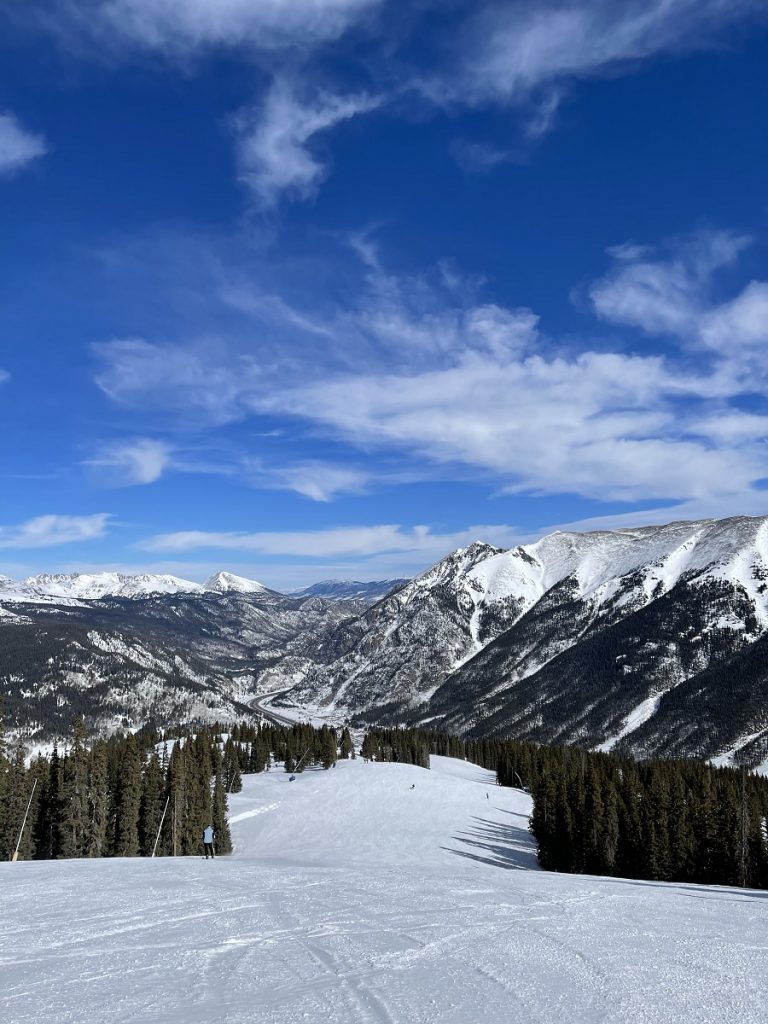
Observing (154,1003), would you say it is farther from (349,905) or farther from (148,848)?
(148,848)

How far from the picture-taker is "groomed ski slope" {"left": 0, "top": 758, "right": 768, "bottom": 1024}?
9.80 meters

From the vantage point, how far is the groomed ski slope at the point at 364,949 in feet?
32.2

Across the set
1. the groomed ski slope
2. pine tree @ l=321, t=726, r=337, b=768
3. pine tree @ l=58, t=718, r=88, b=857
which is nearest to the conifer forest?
pine tree @ l=58, t=718, r=88, b=857

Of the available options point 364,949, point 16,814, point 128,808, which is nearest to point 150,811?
point 128,808

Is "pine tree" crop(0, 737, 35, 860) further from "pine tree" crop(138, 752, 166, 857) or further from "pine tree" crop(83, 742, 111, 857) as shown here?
"pine tree" crop(138, 752, 166, 857)

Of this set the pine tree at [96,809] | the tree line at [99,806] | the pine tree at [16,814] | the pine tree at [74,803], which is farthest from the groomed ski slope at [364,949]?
the pine tree at [16,814]

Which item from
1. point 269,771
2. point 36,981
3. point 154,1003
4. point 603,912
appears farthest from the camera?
point 269,771

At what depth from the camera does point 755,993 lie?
35.1 ft

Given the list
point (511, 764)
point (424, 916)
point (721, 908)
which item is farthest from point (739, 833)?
point (511, 764)

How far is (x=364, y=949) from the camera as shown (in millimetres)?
13422

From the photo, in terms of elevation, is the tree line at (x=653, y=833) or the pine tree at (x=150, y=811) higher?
the pine tree at (x=150, y=811)

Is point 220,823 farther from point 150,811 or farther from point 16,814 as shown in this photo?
point 16,814

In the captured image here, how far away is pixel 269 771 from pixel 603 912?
14573 centimetres

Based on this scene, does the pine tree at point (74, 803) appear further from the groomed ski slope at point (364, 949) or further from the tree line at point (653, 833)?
the tree line at point (653, 833)
